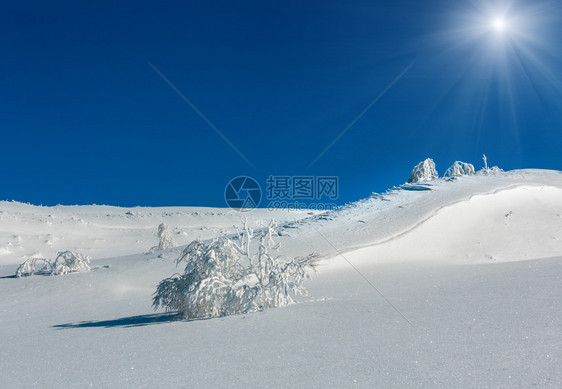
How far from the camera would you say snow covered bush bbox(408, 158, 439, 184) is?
2745 cm

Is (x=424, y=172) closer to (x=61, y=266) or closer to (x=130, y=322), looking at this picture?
(x=61, y=266)

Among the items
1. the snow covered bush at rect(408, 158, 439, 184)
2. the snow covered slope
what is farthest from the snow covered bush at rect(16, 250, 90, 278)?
the snow covered bush at rect(408, 158, 439, 184)

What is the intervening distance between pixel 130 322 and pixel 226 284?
219 centimetres

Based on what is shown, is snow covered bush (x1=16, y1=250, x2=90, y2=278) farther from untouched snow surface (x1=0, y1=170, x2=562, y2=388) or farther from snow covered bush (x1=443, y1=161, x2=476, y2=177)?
snow covered bush (x1=443, y1=161, x2=476, y2=177)

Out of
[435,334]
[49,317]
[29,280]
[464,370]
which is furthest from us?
[29,280]

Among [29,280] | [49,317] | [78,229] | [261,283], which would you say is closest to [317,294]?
[261,283]

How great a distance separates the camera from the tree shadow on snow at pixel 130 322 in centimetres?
791

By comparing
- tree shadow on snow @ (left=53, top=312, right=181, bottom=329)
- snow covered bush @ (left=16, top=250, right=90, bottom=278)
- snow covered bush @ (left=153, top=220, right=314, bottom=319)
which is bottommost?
tree shadow on snow @ (left=53, top=312, right=181, bottom=329)

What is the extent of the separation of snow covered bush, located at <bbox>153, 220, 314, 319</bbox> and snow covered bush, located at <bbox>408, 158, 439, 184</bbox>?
2096cm

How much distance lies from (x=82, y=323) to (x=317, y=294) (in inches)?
221

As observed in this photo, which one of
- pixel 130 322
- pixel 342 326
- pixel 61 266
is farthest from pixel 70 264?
pixel 342 326

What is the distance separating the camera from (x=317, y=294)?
10234 millimetres

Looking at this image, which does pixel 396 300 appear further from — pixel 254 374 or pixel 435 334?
pixel 254 374

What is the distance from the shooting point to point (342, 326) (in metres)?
5.64
